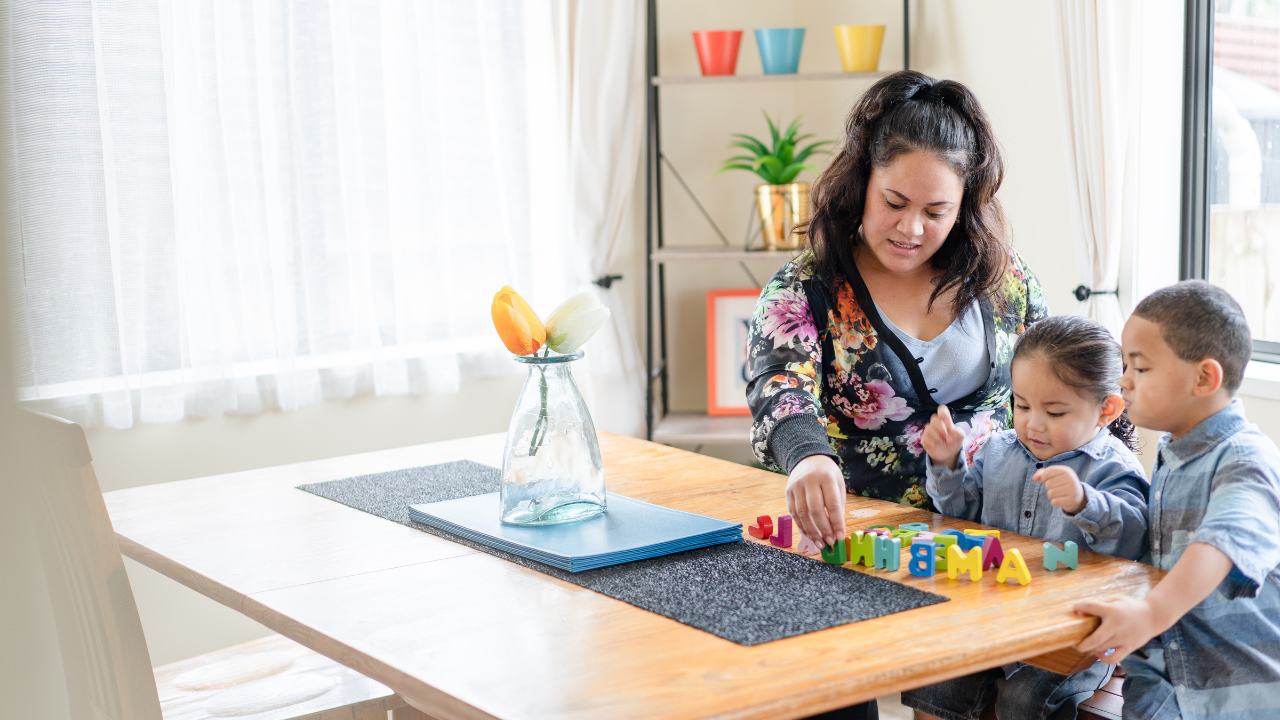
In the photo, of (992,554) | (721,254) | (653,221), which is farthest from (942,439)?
(653,221)

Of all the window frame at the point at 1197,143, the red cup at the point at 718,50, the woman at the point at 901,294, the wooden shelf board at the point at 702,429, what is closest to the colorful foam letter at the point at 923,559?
the woman at the point at 901,294

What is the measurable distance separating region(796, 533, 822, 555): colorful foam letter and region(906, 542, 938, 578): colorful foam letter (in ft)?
0.40

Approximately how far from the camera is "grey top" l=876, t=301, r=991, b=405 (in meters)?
1.71

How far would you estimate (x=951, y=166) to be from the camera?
65.3 inches

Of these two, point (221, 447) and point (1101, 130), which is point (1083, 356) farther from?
Result: point (221, 447)

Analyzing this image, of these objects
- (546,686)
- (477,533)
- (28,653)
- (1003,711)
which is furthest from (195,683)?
(28,653)

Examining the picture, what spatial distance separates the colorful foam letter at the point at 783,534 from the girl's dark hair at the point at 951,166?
549mm

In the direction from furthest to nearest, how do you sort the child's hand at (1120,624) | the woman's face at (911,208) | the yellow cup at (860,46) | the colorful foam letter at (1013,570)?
the yellow cup at (860,46)
the woman's face at (911,208)
the colorful foam letter at (1013,570)
the child's hand at (1120,624)

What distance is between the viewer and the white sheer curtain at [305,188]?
8.02 ft

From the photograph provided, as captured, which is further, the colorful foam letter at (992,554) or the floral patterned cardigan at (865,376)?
the floral patterned cardigan at (865,376)

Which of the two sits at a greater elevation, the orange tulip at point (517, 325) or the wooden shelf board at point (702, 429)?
the orange tulip at point (517, 325)

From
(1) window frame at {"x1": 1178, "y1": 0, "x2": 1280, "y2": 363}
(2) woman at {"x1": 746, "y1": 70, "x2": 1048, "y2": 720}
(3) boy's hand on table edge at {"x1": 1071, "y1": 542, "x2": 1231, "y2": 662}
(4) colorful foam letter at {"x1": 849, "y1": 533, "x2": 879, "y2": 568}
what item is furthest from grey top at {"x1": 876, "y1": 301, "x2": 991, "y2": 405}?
(1) window frame at {"x1": 1178, "y1": 0, "x2": 1280, "y2": 363}

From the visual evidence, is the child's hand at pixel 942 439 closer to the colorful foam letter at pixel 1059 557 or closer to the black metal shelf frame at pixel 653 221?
the colorful foam letter at pixel 1059 557

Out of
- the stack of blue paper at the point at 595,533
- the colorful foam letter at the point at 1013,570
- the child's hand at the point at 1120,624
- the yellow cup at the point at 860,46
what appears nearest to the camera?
the child's hand at the point at 1120,624
